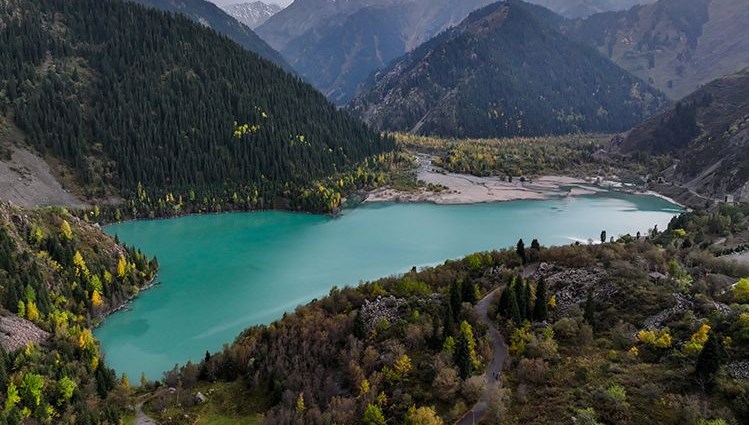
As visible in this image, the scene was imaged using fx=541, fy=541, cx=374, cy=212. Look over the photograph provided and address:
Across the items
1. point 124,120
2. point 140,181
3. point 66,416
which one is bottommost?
point 66,416

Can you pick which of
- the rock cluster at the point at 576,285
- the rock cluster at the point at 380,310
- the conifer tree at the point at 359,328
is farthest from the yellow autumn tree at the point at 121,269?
the rock cluster at the point at 576,285

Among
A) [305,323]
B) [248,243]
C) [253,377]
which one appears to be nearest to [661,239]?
[305,323]

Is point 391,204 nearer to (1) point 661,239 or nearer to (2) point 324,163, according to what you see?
(2) point 324,163

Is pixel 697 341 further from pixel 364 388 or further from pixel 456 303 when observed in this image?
pixel 364 388

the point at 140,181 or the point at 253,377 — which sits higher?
the point at 140,181

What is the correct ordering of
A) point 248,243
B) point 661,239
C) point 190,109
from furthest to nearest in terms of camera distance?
→ point 190,109 → point 248,243 → point 661,239

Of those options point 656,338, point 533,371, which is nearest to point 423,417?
point 533,371

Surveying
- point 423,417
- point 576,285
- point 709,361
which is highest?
point 576,285
